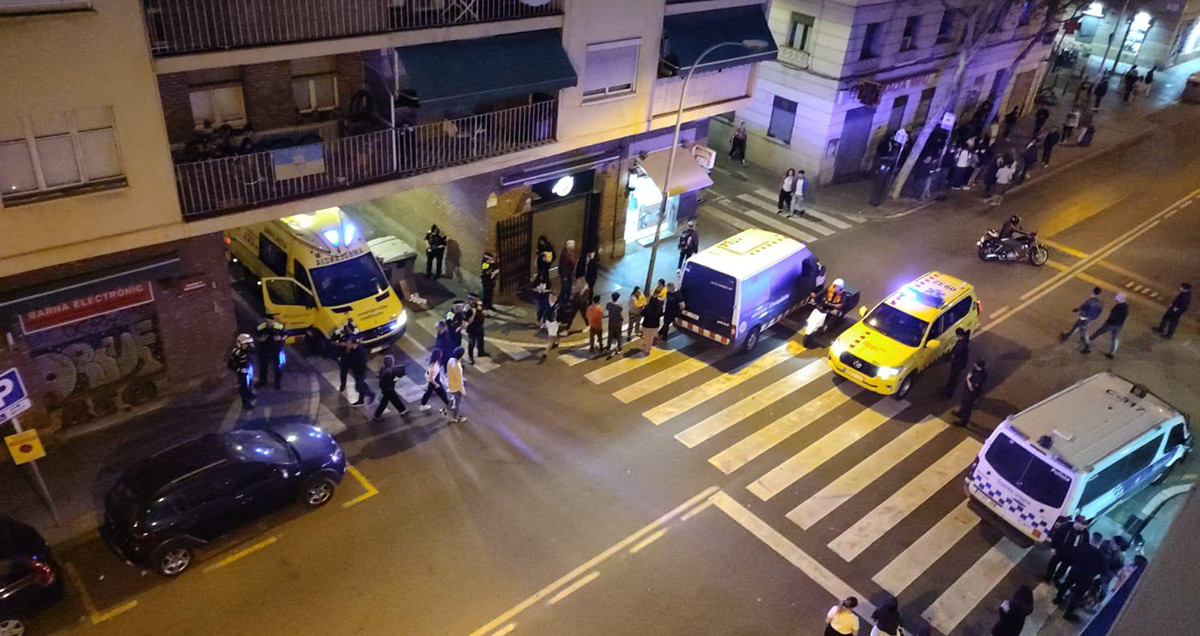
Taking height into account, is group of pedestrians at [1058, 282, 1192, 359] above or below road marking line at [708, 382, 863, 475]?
above

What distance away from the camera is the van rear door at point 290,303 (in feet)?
57.9

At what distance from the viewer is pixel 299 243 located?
17750mm

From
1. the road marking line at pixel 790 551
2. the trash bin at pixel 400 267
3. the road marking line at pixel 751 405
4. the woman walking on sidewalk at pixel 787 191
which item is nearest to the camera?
the road marking line at pixel 790 551

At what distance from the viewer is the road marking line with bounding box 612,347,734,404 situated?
1739 cm

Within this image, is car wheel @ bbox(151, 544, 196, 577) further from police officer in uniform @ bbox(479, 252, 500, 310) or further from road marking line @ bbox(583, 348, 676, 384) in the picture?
police officer in uniform @ bbox(479, 252, 500, 310)

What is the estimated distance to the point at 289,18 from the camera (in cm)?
1475

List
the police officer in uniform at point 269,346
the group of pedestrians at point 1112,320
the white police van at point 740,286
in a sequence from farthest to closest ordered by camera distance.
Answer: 1. the group of pedestrians at point 1112,320
2. the white police van at point 740,286
3. the police officer in uniform at point 269,346

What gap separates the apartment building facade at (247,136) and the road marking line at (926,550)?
10.7 m

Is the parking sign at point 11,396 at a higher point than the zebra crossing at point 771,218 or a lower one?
higher

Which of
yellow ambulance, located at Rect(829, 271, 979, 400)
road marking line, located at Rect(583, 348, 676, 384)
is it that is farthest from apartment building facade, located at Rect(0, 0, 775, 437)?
yellow ambulance, located at Rect(829, 271, 979, 400)

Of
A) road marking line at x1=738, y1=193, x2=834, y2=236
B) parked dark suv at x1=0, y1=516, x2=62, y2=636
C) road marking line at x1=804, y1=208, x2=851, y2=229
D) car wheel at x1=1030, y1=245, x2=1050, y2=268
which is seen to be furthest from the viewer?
road marking line at x1=804, y1=208, x2=851, y2=229

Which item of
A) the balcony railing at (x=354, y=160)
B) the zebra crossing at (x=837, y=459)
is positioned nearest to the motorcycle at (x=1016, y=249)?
the zebra crossing at (x=837, y=459)

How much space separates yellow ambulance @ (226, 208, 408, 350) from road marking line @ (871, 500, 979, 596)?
36.0 feet

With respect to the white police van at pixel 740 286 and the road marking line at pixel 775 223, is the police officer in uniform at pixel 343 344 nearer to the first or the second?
the white police van at pixel 740 286
